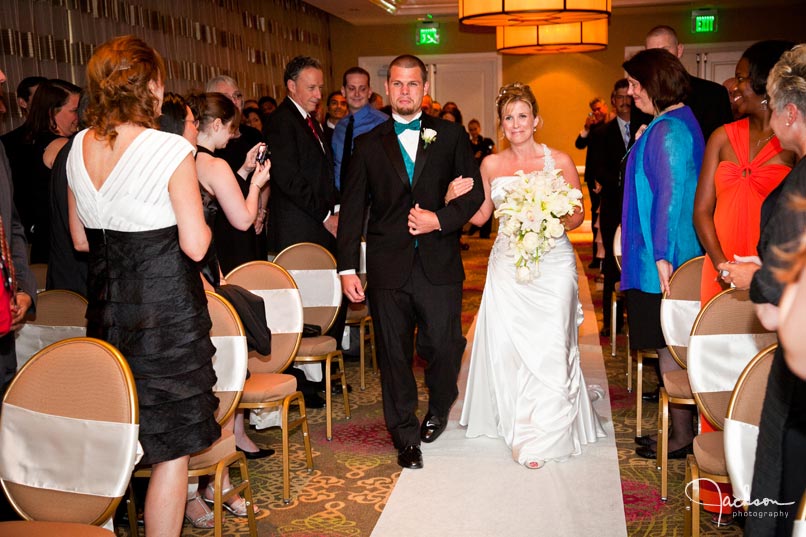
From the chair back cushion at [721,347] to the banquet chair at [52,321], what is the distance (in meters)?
2.54

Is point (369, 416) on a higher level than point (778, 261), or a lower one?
lower

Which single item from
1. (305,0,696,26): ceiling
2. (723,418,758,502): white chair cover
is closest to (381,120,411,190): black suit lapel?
(723,418,758,502): white chair cover

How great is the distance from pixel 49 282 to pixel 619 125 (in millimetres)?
5109

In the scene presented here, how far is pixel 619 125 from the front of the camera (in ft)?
25.0

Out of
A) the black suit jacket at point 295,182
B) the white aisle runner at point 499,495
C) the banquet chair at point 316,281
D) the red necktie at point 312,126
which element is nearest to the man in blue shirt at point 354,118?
the red necktie at point 312,126

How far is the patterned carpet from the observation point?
3.69 m

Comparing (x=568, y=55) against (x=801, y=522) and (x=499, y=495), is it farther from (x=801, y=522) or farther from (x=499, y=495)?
(x=801, y=522)

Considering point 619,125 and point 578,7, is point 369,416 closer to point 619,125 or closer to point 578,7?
point 619,125

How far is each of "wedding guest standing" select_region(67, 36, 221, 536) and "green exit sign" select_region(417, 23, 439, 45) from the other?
14220 mm

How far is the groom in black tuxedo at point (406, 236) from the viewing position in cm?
438

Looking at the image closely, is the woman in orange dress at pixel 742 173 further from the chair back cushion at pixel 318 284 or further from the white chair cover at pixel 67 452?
the white chair cover at pixel 67 452

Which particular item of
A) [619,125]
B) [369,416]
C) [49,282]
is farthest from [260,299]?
[619,125]

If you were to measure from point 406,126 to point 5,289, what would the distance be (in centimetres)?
224

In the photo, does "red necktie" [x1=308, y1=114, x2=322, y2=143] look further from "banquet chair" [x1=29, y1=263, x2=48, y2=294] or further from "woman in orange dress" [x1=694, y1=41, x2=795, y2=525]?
"woman in orange dress" [x1=694, y1=41, x2=795, y2=525]
